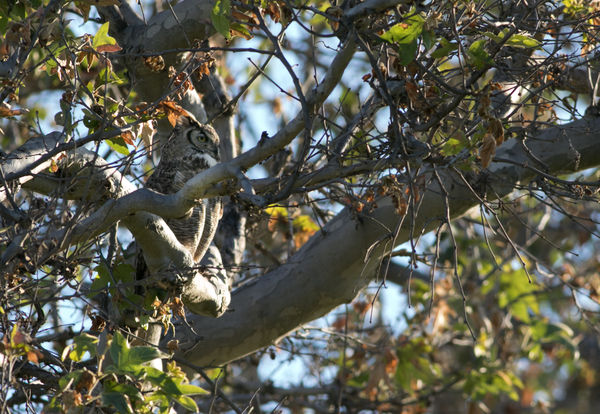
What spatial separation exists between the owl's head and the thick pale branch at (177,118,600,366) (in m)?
0.70

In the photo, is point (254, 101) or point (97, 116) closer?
point (97, 116)

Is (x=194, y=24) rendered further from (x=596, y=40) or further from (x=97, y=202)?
(x=596, y=40)

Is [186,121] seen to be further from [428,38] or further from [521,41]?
[521,41]

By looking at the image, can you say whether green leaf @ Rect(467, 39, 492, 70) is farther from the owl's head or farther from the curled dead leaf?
the owl's head

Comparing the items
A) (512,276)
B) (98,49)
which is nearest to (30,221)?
(98,49)

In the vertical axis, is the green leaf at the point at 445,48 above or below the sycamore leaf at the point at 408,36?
above

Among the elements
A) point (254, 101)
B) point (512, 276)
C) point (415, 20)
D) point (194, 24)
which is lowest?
point (415, 20)

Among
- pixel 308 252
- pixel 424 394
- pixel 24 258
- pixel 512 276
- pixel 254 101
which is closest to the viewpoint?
pixel 24 258

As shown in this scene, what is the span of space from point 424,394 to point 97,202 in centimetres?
341

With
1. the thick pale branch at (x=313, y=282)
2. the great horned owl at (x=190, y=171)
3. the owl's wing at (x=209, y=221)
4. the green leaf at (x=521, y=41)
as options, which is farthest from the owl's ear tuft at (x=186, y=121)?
the green leaf at (x=521, y=41)

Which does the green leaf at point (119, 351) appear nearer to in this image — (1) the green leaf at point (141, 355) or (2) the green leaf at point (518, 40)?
(1) the green leaf at point (141, 355)

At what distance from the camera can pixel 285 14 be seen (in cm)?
253

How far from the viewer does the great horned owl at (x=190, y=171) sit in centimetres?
317

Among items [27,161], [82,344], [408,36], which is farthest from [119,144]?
[408,36]
